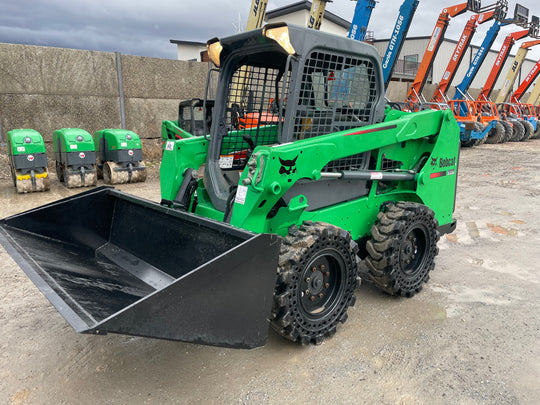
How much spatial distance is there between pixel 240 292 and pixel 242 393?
64cm

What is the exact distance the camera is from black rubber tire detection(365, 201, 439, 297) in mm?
3342

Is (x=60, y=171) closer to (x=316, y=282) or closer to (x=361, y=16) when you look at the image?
(x=316, y=282)

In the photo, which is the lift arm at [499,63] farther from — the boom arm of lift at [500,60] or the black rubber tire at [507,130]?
the black rubber tire at [507,130]

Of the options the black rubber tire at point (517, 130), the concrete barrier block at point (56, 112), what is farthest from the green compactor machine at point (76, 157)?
the black rubber tire at point (517, 130)

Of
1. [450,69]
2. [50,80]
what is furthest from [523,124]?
[50,80]

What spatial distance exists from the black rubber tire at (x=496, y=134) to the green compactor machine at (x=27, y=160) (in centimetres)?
1647

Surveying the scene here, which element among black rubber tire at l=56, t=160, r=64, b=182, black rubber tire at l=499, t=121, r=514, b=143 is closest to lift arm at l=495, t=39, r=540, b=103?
black rubber tire at l=499, t=121, r=514, b=143

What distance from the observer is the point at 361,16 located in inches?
409

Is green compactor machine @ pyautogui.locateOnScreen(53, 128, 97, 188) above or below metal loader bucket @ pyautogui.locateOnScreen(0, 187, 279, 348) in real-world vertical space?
below

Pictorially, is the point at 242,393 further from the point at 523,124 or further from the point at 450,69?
the point at 523,124

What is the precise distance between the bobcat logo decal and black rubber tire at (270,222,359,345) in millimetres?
387

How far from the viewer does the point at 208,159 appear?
366cm

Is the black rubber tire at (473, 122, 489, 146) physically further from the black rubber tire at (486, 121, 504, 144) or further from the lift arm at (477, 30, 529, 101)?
the lift arm at (477, 30, 529, 101)

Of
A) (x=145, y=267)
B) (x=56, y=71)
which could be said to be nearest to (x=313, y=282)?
(x=145, y=267)
